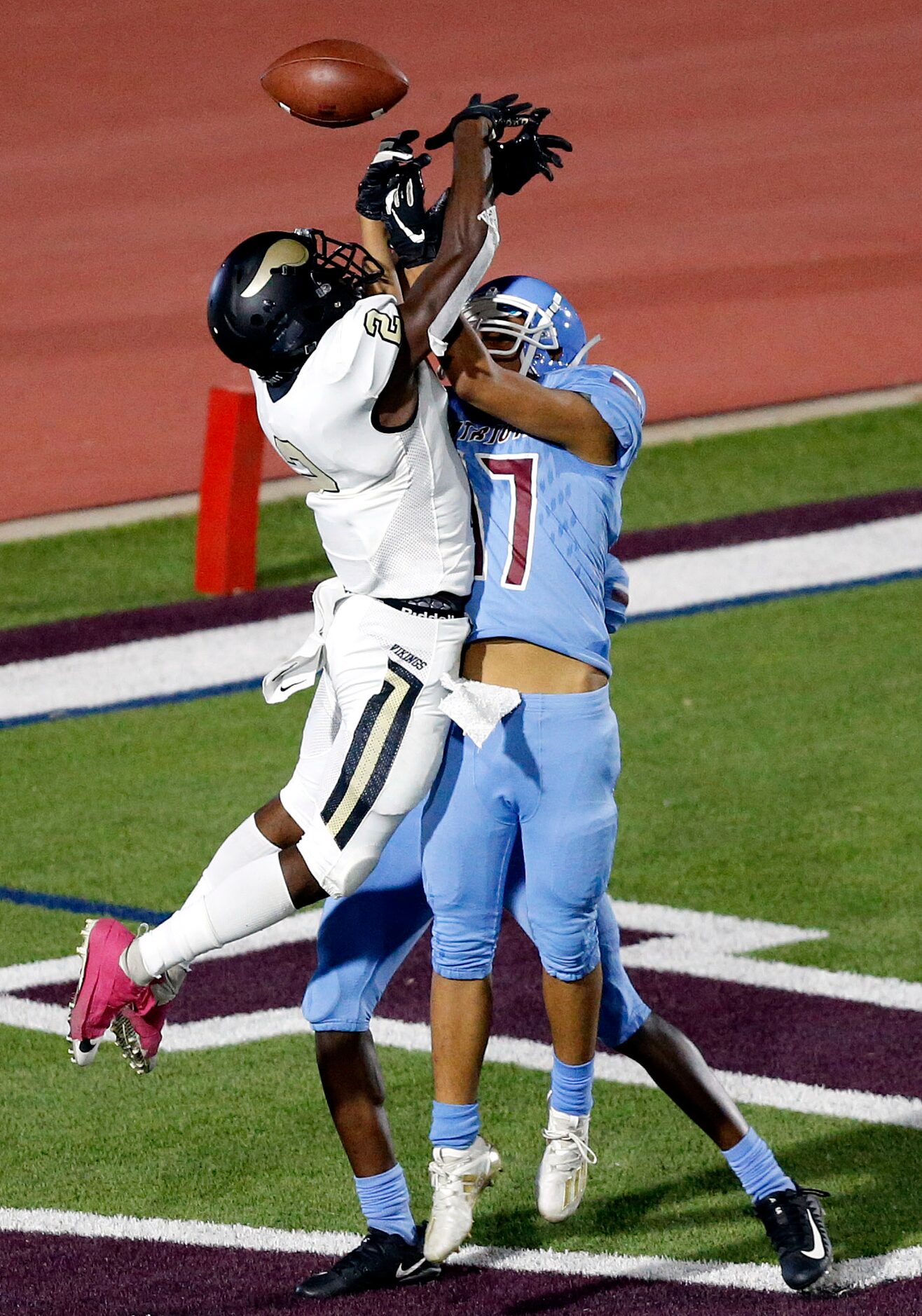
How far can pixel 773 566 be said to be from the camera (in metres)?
10.7

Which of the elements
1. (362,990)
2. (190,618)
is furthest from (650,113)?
(362,990)

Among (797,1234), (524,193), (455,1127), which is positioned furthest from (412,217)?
(524,193)

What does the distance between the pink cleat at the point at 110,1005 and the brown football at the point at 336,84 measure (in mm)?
1913

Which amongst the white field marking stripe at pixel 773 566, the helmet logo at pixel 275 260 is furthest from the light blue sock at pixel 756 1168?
the white field marking stripe at pixel 773 566

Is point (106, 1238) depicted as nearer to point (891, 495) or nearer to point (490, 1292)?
point (490, 1292)

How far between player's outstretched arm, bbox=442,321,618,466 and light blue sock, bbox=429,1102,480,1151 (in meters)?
1.38

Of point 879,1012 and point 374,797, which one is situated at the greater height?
point 374,797

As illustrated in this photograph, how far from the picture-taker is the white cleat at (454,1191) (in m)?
4.44

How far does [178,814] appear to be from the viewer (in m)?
7.74

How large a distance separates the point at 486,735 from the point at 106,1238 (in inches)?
59.4

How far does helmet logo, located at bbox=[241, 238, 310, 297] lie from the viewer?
4426mm

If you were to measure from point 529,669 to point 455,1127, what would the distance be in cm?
95

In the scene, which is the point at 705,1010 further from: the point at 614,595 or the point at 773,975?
the point at 614,595

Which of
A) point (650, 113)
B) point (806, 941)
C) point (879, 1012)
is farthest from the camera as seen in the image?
point (650, 113)
